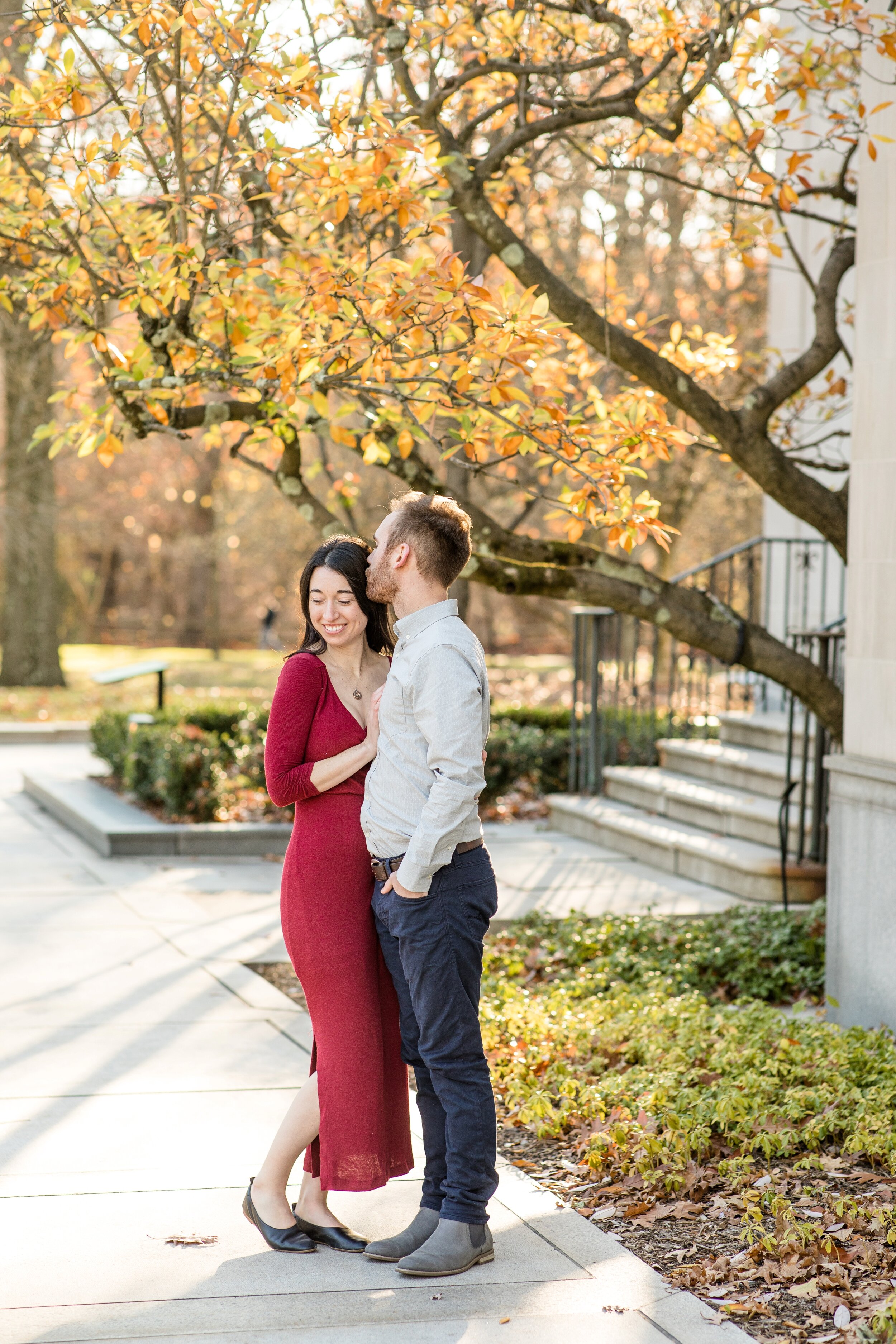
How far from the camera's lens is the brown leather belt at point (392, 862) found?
11.3 feet

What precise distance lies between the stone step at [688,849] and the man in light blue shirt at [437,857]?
15.4 feet

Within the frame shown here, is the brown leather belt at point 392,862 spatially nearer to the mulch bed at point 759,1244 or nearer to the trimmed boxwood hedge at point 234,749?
the mulch bed at point 759,1244

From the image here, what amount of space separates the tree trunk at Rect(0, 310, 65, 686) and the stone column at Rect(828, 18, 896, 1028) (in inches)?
616

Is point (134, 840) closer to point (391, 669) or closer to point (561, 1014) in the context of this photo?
point (561, 1014)

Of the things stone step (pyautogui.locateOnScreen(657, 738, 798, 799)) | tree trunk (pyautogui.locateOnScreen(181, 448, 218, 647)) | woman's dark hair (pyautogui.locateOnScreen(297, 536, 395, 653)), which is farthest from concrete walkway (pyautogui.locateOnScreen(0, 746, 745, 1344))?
tree trunk (pyautogui.locateOnScreen(181, 448, 218, 647))

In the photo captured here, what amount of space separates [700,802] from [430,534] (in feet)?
20.5

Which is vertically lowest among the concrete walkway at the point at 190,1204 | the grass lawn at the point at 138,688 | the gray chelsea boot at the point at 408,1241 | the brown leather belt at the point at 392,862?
the concrete walkway at the point at 190,1204

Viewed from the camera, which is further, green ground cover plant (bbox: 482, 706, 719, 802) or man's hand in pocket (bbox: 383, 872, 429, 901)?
green ground cover plant (bbox: 482, 706, 719, 802)

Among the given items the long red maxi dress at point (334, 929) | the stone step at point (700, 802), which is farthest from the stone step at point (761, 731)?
the long red maxi dress at point (334, 929)

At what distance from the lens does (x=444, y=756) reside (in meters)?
3.28

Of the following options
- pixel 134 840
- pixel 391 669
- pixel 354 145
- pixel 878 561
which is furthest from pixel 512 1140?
pixel 134 840

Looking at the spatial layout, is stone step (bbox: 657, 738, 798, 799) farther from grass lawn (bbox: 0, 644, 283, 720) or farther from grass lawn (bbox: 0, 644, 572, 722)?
grass lawn (bbox: 0, 644, 283, 720)

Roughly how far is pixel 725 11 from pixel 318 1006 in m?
4.79

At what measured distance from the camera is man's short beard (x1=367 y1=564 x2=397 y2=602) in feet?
11.5
